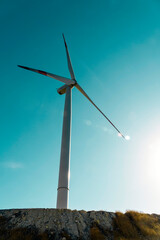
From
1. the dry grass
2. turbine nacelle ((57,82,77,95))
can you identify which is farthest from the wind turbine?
the dry grass

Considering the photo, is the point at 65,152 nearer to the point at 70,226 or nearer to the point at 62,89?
the point at 70,226

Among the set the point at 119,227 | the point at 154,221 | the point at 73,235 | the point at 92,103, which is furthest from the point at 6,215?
the point at 92,103

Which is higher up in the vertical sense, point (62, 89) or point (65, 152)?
point (62, 89)

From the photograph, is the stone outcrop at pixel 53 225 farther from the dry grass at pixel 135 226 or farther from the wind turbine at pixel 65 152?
the wind turbine at pixel 65 152

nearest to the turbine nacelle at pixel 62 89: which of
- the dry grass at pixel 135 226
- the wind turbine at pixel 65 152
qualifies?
the wind turbine at pixel 65 152

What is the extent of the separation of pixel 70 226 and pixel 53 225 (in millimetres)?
920

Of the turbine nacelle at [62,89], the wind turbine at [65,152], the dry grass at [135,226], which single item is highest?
the turbine nacelle at [62,89]

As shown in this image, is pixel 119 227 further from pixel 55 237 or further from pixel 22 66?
pixel 22 66

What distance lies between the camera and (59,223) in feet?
28.8

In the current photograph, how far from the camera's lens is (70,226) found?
880 centimetres

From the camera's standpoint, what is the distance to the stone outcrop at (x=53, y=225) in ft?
26.3

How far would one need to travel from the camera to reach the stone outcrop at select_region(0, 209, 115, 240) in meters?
8.03

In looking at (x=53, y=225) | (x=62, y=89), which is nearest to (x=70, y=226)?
(x=53, y=225)

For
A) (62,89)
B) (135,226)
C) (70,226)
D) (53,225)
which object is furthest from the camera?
(62,89)
